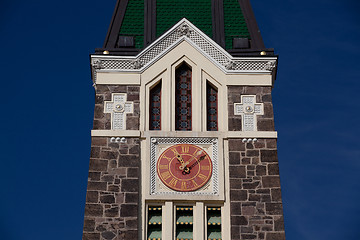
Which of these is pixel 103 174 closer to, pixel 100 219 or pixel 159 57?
pixel 100 219

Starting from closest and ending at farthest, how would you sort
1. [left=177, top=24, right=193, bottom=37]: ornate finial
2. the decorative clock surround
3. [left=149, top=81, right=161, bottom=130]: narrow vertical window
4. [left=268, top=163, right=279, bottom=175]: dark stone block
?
1. the decorative clock surround
2. [left=268, top=163, right=279, bottom=175]: dark stone block
3. [left=149, top=81, right=161, bottom=130]: narrow vertical window
4. [left=177, top=24, right=193, bottom=37]: ornate finial

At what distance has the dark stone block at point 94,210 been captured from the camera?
3734 centimetres

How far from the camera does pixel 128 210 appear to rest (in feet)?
123

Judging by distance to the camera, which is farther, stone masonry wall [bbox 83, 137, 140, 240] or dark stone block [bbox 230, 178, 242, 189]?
dark stone block [bbox 230, 178, 242, 189]

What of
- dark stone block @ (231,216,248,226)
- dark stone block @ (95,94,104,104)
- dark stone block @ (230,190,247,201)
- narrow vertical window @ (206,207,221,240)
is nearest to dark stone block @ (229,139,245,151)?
dark stone block @ (230,190,247,201)

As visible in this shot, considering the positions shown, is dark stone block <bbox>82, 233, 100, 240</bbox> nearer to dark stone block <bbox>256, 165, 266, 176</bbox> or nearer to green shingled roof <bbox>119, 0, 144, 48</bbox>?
dark stone block <bbox>256, 165, 266, 176</bbox>

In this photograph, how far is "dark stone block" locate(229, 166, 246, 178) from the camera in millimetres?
38438

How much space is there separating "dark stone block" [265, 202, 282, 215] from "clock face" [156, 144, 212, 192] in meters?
2.58

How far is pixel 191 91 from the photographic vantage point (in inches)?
1603

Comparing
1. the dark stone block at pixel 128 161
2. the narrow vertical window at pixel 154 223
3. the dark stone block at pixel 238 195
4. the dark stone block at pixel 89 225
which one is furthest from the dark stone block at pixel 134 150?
the dark stone block at pixel 238 195

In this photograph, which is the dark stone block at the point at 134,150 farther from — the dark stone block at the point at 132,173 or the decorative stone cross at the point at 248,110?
the decorative stone cross at the point at 248,110

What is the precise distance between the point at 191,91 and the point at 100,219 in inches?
274

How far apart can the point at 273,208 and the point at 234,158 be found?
259 cm

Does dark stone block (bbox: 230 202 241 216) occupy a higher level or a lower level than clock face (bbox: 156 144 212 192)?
lower
